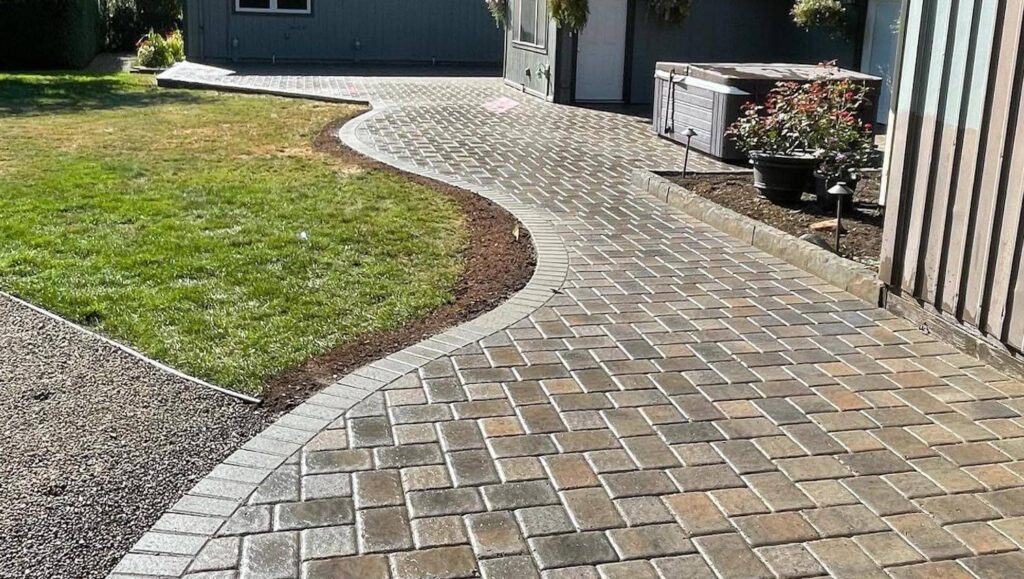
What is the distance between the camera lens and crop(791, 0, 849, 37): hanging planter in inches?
593

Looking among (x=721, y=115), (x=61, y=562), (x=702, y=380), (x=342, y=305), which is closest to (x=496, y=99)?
(x=721, y=115)

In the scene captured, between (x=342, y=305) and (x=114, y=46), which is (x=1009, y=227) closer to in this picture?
(x=342, y=305)

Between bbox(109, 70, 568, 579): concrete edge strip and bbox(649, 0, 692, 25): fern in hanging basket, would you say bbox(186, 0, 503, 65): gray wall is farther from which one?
bbox(109, 70, 568, 579): concrete edge strip

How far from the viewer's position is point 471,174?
1018cm

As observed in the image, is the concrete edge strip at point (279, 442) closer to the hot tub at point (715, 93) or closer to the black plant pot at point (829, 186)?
the black plant pot at point (829, 186)

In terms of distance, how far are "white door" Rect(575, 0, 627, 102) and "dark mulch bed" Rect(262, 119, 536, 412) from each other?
834 centimetres

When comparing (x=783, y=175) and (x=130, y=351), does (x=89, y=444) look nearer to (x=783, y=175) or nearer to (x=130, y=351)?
(x=130, y=351)

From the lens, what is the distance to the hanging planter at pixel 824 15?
15.1m

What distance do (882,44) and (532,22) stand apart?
20.7ft

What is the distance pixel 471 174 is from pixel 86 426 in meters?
6.41

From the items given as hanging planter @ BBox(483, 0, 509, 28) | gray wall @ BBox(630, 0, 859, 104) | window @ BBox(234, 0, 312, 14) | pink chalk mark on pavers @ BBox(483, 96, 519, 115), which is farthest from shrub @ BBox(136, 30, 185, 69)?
gray wall @ BBox(630, 0, 859, 104)

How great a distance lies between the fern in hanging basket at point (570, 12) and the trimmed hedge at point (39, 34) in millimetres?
11363

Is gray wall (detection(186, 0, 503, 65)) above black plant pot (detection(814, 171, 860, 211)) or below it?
above

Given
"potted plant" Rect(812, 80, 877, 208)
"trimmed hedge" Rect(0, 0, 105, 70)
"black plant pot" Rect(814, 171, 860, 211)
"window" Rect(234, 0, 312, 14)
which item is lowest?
"black plant pot" Rect(814, 171, 860, 211)
